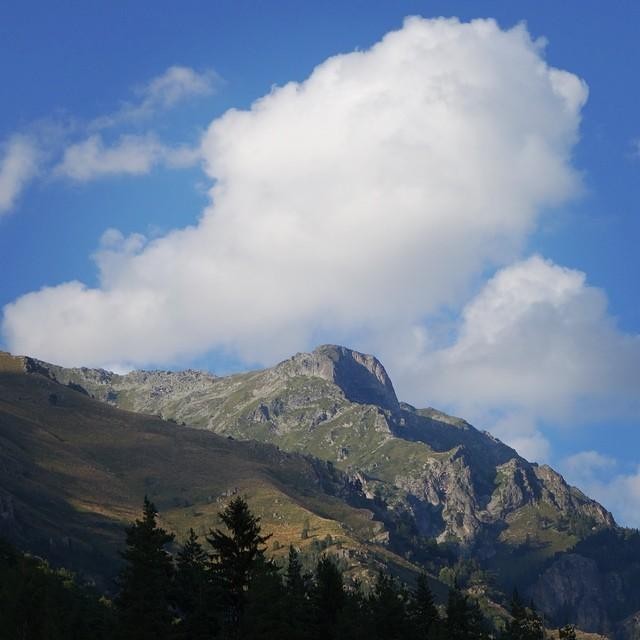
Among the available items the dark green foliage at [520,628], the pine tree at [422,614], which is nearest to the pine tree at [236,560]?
the pine tree at [422,614]

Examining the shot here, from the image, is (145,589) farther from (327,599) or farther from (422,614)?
(422,614)

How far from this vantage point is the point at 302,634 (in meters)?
91.6

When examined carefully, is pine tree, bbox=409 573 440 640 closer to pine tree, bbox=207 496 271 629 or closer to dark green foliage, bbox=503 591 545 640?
dark green foliage, bbox=503 591 545 640

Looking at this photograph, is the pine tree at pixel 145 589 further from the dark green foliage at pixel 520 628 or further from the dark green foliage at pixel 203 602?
the dark green foliage at pixel 520 628

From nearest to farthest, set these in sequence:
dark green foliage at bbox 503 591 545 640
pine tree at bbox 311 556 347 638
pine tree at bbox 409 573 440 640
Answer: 1. pine tree at bbox 311 556 347 638
2. pine tree at bbox 409 573 440 640
3. dark green foliage at bbox 503 591 545 640

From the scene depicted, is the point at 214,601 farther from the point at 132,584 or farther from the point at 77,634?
the point at 77,634

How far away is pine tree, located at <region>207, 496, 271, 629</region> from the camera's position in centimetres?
9444

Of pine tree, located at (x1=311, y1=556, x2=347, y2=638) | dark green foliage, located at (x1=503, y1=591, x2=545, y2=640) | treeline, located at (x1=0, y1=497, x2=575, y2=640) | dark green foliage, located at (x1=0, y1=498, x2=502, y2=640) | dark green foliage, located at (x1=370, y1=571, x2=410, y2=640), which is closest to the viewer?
dark green foliage, located at (x1=0, y1=498, x2=502, y2=640)

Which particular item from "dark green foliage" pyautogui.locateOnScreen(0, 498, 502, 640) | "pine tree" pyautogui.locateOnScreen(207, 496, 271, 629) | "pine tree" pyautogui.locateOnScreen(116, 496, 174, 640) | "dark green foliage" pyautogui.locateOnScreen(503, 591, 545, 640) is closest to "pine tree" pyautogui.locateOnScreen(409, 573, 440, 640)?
"dark green foliage" pyautogui.locateOnScreen(0, 498, 502, 640)

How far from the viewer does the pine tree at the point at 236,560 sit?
94438 millimetres

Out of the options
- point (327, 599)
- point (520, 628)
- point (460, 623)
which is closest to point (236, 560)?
point (327, 599)

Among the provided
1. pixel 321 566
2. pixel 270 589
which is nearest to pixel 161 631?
pixel 270 589

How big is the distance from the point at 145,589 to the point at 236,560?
980 centimetres

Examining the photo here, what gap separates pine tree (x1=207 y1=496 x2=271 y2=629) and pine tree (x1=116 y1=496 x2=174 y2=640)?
5663mm
